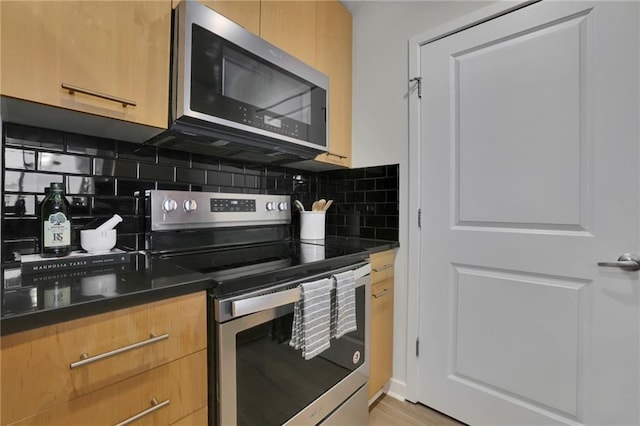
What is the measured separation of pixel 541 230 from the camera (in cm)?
133

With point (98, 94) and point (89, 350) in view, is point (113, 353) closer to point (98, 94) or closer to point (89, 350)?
point (89, 350)

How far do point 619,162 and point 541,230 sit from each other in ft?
1.21

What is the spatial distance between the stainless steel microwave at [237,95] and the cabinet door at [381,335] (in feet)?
2.80

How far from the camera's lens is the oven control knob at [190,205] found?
1354mm

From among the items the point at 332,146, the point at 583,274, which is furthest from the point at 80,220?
the point at 583,274

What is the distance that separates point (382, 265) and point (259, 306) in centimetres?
90

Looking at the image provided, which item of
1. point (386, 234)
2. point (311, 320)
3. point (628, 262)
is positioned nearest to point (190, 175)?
point (311, 320)

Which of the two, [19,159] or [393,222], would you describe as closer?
[19,159]

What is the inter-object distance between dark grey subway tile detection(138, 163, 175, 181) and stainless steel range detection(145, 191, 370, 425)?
0.10 m

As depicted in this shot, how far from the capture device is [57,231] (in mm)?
980

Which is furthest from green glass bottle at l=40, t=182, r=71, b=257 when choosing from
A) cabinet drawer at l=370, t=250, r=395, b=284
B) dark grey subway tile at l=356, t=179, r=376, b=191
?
dark grey subway tile at l=356, t=179, r=376, b=191

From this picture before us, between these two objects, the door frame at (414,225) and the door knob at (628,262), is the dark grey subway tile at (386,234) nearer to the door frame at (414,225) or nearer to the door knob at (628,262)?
the door frame at (414,225)

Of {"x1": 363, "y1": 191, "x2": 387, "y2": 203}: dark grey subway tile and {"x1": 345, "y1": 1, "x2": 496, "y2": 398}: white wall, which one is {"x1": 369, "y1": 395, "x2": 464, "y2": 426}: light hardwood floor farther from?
{"x1": 363, "y1": 191, "x2": 387, "y2": 203}: dark grey subway tile

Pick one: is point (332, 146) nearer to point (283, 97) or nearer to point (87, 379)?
point (283, 97)
